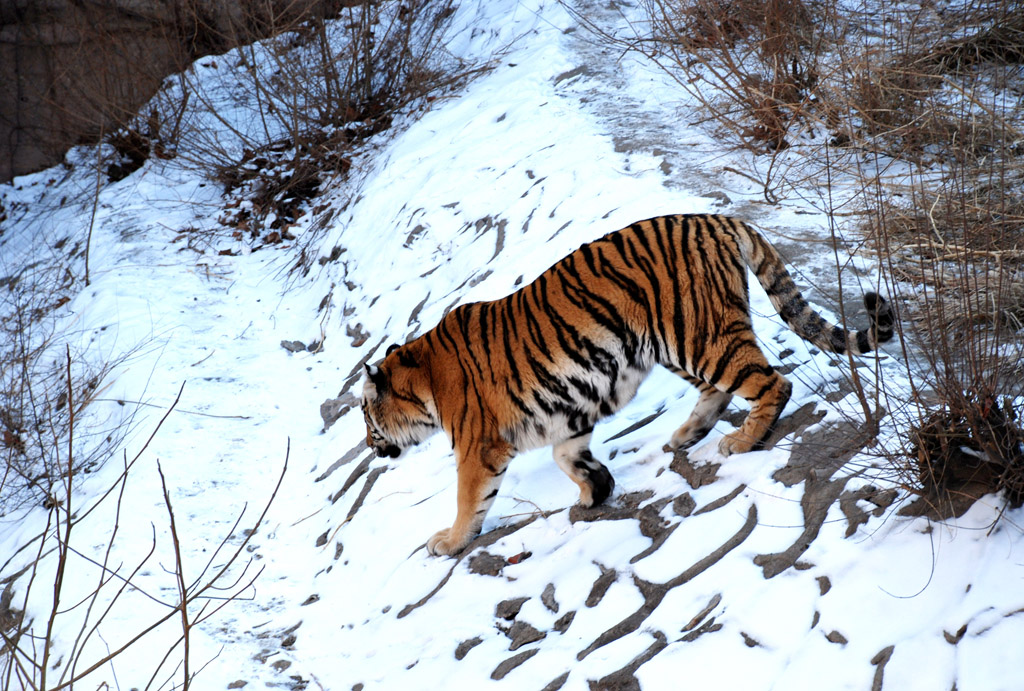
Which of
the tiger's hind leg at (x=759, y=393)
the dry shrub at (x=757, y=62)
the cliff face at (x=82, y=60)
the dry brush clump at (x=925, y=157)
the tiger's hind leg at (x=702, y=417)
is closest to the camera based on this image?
the dry brush clump at (x=925, y=157)

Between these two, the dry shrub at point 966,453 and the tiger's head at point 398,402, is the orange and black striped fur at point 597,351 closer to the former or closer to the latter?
the tiger's head at point 398,402

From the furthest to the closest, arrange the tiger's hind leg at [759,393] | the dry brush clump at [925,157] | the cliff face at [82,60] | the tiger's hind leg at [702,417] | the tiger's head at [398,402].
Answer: the cliff face at [82,60] < the tiger's head at [398,402] < the tiger's hind leg at [702,417] < the tiger's hind leg at [759,393] < the dry brush clump at [925,157]

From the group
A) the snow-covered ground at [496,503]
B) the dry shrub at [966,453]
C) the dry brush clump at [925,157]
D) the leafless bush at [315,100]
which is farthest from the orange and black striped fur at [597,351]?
the leafless bush at [315,100]

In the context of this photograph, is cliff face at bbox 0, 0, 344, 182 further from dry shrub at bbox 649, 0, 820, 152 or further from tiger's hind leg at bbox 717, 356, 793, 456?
tiger's hind leg at bbox 717, 356, 793, 456

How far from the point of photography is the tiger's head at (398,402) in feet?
15.2

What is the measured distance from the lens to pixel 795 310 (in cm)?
378

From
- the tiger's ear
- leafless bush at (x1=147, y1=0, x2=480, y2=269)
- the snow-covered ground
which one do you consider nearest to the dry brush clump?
the snow-covered ground

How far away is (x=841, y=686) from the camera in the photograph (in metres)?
2.71

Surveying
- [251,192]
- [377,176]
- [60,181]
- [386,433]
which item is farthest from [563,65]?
[60,181]

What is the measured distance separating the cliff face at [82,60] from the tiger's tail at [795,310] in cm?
859

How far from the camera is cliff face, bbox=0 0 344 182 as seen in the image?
11250mm

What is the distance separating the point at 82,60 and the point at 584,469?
10.4 m

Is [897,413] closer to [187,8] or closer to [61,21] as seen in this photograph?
[187,8]

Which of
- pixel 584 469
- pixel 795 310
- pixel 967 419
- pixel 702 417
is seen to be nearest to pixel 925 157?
pixel 795 310
